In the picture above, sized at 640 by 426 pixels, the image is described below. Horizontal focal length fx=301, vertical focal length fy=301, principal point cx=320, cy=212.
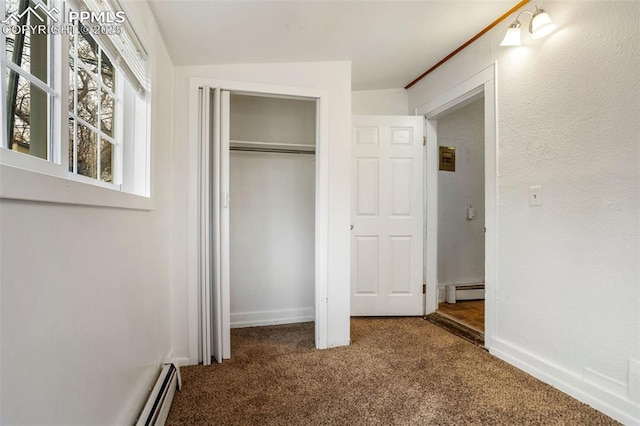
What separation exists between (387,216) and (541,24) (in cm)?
172

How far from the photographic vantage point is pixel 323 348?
221cm

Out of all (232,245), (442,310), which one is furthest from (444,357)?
(232,245)

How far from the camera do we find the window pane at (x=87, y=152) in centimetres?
108

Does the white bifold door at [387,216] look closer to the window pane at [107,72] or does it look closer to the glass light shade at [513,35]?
the glass light shade at [513,35]

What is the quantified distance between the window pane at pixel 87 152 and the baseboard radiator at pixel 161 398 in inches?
38.1

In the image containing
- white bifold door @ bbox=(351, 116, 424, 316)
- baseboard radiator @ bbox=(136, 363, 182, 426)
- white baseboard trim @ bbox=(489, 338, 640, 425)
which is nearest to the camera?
baseboard radiator @ bbox=(136, 363, 182, 426)

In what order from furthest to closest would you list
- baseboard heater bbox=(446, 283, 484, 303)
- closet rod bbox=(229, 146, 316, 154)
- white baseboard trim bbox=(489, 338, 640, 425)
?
baseboard heater bbox=(446, 283, 484, 303) < closet rod bbox=(229, 146, 316, 154) < white baseboard trim bbox=(489, 338, 640, 425)

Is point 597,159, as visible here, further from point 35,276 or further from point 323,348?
point 35,276

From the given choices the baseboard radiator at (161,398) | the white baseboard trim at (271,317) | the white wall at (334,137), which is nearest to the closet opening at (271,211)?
the white baseboard trim at (271,317)

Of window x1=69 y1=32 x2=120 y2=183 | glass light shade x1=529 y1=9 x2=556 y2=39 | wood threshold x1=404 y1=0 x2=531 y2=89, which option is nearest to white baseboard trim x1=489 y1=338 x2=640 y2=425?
glass light shade x1=529 y1=9 x2=556 y2=39

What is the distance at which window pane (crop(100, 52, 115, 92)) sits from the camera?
1.25 metres

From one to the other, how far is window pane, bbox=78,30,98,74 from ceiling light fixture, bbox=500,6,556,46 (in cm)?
213

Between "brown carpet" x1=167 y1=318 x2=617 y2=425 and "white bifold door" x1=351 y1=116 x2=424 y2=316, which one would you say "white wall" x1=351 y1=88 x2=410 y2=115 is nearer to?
"white bifold door" x1=351 y1=116 x2=424 y2=316

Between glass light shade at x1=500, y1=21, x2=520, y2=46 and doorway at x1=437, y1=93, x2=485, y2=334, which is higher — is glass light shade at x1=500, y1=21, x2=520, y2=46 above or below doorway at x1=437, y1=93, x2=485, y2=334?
above
